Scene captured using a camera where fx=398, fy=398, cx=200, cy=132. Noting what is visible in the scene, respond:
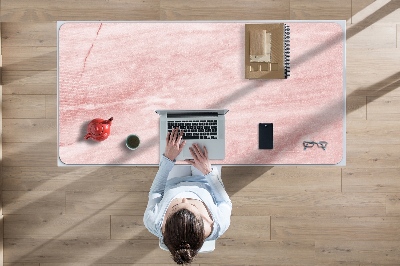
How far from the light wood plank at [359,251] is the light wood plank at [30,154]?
1742mm

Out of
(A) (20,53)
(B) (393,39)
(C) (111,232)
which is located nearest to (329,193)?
(B) (393,39)

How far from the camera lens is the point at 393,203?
8.05ft

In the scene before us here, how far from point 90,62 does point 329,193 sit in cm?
160

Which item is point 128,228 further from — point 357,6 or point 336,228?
point 357,6

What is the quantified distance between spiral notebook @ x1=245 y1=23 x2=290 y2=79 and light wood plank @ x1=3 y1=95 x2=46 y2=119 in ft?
4.28

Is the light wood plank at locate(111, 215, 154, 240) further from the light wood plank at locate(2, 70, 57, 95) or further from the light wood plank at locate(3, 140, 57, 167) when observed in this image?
the light wood plank at locate(2, 70, 57, 95)

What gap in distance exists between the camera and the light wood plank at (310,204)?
8.05 ft

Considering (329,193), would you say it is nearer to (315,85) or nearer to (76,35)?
(315,85)

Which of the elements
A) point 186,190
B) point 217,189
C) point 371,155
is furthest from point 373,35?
point 186,190

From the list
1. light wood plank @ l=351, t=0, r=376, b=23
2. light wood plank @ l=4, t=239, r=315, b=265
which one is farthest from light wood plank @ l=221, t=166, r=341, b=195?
light wood plank @ l=351, t=0, r=376, b=23

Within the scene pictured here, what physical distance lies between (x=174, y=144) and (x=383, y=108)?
1.37m

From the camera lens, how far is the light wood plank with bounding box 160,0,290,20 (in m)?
2.43

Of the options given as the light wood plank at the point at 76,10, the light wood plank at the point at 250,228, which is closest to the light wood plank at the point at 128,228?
the light wood plank at the point at 250,228

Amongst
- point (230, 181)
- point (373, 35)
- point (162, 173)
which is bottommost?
point (230, 181)
